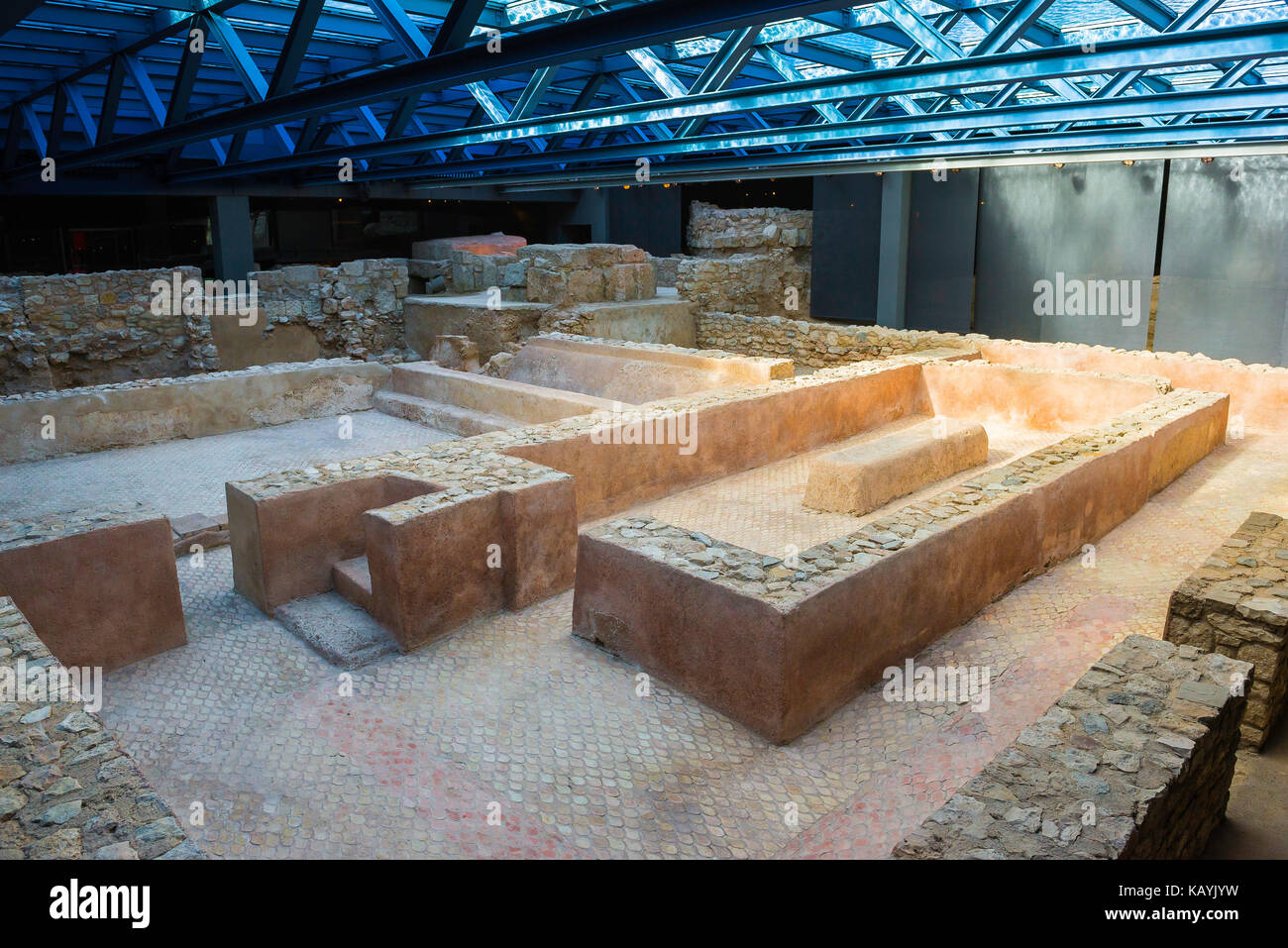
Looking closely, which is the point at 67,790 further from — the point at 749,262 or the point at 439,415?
the point at 749,262

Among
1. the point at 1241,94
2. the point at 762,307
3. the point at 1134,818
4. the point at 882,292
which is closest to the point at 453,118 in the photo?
the point at 762,307

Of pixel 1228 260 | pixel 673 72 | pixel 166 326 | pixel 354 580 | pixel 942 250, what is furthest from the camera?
pixel 942 250

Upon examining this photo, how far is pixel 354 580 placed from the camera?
245 inches

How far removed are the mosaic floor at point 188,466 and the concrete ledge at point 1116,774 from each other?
20.6ft

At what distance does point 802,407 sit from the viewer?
9289mm

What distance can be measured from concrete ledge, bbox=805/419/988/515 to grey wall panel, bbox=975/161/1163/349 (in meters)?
6.06

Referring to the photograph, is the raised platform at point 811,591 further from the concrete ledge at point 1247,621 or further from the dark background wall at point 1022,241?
the dark background wall at point 1022,241

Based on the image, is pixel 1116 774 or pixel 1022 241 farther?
pixel 1022 241

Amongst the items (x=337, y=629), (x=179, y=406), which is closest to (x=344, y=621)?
(x=337, y=629)

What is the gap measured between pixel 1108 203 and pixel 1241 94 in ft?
21.9

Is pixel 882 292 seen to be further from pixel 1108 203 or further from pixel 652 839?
pixel 652 839

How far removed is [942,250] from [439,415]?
30.3 ft

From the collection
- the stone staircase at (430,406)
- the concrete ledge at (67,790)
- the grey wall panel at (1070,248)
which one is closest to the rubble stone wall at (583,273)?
the stone staircase at (430,406)

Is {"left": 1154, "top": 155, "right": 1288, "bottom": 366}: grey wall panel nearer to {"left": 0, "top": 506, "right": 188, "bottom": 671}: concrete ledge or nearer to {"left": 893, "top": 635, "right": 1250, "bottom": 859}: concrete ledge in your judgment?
{"left": 893, "top": 635, "right": 1250, "bottom": 859}: concrete ledge
